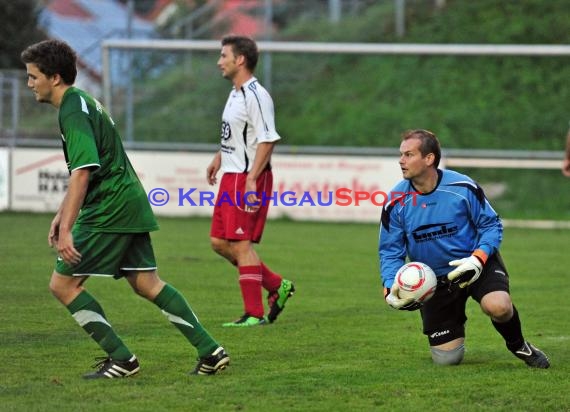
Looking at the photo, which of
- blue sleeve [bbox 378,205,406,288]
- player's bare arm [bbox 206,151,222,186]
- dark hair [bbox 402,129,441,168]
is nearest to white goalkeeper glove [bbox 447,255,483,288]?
blue sleeve [bbox 378,205,406,288]

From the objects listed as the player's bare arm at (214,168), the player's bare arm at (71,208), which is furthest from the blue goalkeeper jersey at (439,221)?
the player's bare arm at (214,168)

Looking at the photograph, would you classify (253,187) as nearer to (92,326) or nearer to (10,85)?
(92,326)

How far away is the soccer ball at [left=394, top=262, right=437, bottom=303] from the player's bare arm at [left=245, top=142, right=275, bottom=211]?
2.33 m

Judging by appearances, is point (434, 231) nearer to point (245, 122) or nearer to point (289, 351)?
point (289, 351)

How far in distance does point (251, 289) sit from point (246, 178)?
0.87 m

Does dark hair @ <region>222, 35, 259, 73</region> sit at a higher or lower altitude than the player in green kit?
higher

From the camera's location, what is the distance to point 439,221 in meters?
7.27

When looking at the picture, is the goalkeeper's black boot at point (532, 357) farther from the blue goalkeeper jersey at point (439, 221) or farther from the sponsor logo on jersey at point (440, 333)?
the blue goalkeeper jersey at point (439, 221)

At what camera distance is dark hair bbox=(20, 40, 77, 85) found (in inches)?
252

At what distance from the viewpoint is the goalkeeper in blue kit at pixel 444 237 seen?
7.16 meters

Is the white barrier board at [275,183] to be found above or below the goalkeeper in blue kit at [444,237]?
below

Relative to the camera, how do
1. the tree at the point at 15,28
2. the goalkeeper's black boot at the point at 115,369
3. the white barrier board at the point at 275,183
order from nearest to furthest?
the goalkeeper's black boot at the point at 115,369
the white barrier board at the point at 275,183
the tree at the point at 15,28

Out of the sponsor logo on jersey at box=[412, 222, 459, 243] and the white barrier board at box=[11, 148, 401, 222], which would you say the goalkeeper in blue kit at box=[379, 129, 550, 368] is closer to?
the sponsor logo on jersey at box=[412, 222, 459, 243]

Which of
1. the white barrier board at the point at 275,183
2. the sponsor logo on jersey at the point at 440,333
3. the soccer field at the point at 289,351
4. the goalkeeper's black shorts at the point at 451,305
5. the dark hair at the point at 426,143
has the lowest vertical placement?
the white barrier board at the point at 275,183
